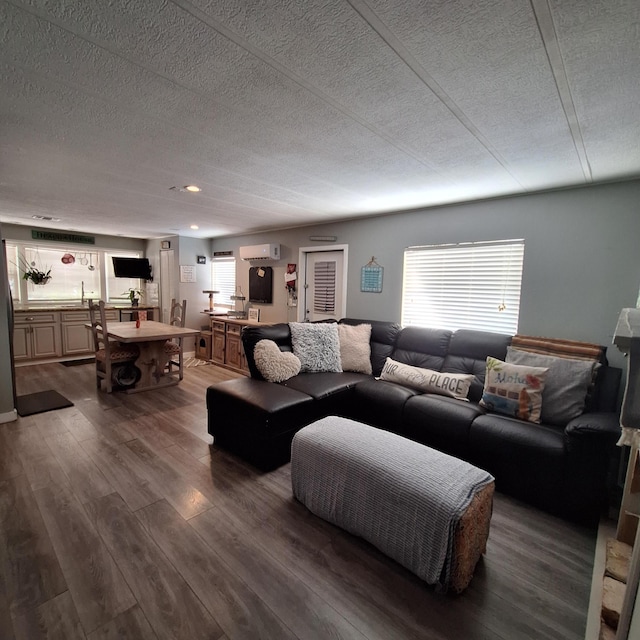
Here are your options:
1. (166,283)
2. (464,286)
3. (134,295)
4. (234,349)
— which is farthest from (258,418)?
(134,295)

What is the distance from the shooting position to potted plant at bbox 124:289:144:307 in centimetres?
670

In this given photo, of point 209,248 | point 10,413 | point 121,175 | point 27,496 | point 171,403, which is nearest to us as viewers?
point 27,496

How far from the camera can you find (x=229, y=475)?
241 cm

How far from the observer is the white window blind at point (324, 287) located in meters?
4.51

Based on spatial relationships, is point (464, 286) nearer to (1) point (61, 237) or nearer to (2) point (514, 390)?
(2) point (514, 390)

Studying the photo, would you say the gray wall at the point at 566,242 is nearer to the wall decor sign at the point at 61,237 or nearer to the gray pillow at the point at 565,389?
the gray pillow at the point at 565,389

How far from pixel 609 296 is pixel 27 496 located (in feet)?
14.6

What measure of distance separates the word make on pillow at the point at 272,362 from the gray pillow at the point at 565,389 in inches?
84.8

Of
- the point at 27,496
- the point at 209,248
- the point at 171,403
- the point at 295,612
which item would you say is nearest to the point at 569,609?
the point at 295,612

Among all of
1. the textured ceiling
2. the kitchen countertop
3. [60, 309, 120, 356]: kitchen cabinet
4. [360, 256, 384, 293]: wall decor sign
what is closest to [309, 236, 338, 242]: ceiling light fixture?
[360, 256, 384, 293]: wall decor sign

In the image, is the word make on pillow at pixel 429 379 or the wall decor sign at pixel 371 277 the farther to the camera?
the wall decor sign at pixel 371 277

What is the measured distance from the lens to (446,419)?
250 cm

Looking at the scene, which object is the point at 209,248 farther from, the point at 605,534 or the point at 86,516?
the point at 605,534

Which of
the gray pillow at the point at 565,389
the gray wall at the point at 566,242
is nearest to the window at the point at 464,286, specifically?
the gray wall at the point at 566,242
